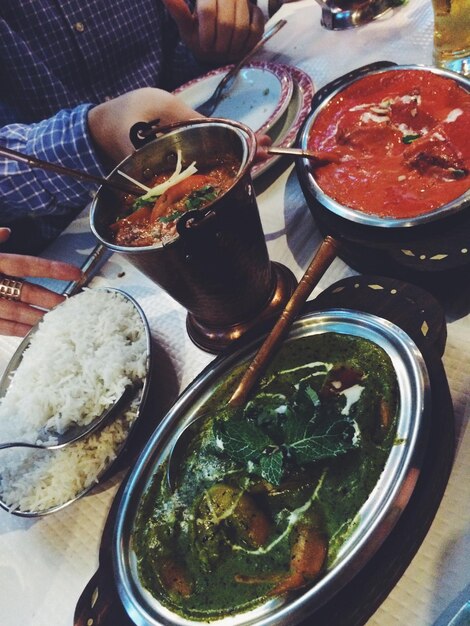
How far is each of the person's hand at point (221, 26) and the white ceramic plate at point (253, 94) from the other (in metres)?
0.16

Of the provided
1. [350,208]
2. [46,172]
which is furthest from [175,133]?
[46,172]

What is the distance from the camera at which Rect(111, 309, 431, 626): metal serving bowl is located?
2.55 feet

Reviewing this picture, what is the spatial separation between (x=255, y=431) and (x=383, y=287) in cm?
43

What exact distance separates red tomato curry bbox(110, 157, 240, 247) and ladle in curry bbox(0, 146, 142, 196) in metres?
0.04

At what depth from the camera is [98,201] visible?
47.4 inches

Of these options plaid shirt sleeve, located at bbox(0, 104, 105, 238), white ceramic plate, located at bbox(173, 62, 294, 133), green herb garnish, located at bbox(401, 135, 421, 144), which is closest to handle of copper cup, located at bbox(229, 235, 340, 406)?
green herb garnish, located at bbox(401, 135, 421, 144)

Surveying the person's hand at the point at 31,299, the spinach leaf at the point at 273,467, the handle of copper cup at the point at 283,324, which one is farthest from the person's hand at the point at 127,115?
the spinach leaf at the point at 273,467

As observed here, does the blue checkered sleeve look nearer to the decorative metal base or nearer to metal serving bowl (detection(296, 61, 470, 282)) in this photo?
the decorative metal base

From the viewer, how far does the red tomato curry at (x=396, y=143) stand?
3.86 feet

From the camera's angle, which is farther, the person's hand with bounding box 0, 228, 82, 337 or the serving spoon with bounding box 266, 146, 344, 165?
the person's hand with bounding box 0, 228, 82, 337

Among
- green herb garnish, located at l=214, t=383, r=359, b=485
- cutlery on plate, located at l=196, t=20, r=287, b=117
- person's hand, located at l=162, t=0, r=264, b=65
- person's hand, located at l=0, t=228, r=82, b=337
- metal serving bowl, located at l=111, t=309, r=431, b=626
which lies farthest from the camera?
person's hand, located at l=162, t=0, r=264, b=65

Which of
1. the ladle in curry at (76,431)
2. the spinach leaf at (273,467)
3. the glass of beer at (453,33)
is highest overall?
the glass of beer at (453,33)

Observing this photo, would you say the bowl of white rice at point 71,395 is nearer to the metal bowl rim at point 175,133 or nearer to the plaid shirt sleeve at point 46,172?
the metal bowl rim at point 175,133

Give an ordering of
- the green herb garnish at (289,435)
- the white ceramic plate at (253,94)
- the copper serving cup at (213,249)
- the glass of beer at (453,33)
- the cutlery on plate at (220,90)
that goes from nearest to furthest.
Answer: the green herb garnish at (289,435)
the copper serving cup at (213,249)
the glass of beer at (453,33)
the white ceramic plate at (253,94)
the cutlery on plate at (220,90)
